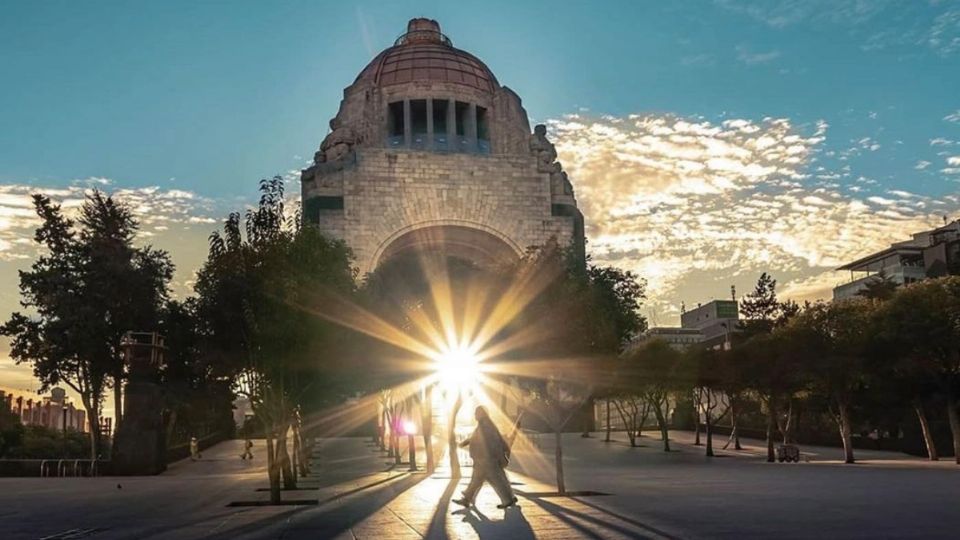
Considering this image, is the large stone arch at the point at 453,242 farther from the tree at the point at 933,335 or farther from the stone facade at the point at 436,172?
the tree at the point at 933,335

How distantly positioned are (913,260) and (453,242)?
4974 centimetres

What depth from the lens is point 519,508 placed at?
14820mm

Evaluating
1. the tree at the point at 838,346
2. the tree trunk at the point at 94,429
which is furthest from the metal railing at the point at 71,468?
the tree at the point at 838,346

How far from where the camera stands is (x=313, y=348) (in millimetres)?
18656

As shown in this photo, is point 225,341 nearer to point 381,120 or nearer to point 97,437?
point 97,437

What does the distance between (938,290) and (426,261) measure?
95.0 ft

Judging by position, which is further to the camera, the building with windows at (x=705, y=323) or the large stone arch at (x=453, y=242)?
the building with windows at (x=705, y=323)

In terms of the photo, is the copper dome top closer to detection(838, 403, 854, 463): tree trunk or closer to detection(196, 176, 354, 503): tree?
detection(838, 403, 854, 463): tree trunk

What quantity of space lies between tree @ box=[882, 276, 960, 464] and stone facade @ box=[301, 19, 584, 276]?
26958 mm

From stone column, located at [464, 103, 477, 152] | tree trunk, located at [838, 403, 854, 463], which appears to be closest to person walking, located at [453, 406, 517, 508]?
tree trunk, located at [838, 403, 854, 463]

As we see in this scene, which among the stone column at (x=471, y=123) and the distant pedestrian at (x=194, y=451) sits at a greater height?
the stone column at (x=471, y=123)

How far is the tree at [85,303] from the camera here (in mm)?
36406

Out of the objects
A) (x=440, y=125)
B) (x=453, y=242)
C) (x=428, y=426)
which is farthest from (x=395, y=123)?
(x=428, y=426)

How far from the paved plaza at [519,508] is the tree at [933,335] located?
29.1 ft
